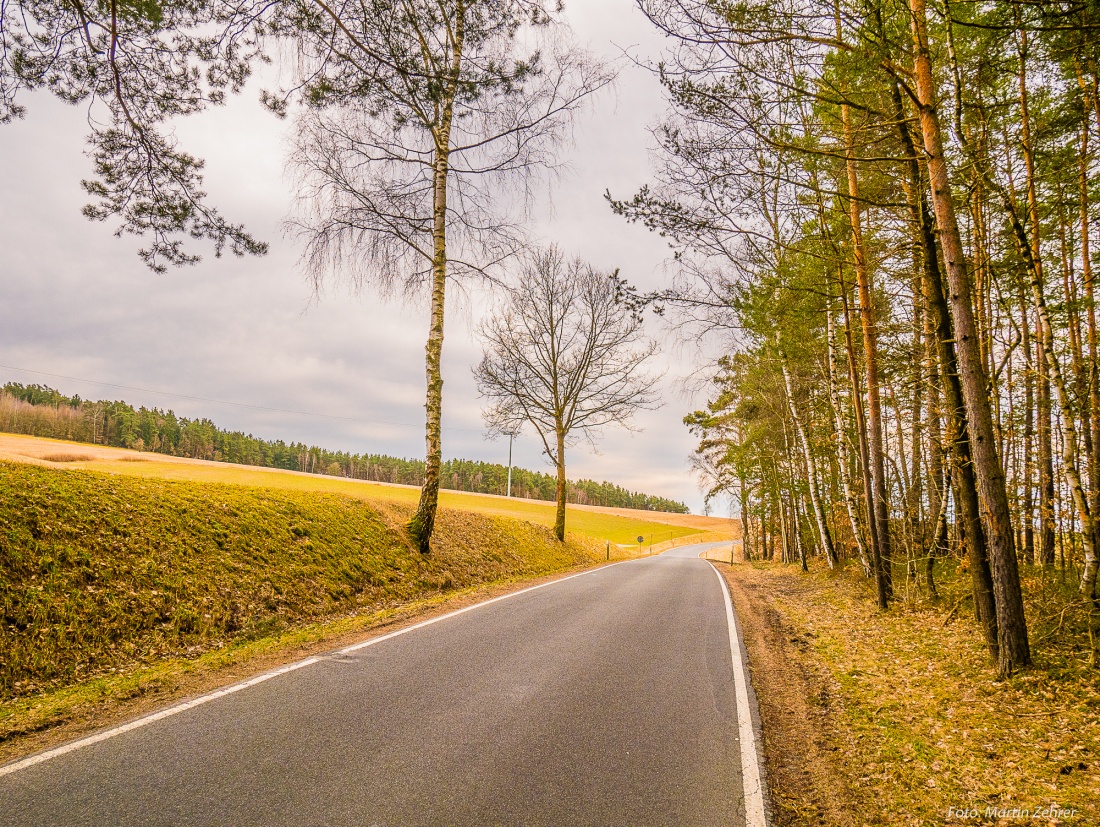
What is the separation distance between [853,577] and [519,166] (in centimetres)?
1382

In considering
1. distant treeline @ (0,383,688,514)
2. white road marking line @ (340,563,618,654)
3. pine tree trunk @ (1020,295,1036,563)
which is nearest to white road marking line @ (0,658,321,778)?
white road marking line @ (340,563,618,654)

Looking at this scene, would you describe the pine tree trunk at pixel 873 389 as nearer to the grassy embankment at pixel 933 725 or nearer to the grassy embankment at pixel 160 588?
the grassy embankment at pixel 933 725

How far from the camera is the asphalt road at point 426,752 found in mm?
2885

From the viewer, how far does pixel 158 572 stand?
6.65 meters

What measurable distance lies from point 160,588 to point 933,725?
8761 millimetres

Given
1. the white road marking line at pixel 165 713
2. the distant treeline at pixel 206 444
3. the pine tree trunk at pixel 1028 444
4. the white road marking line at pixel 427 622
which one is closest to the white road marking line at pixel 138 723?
the white road marking line at pixel 165 713

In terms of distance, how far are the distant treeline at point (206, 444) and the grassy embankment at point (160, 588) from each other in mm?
80877

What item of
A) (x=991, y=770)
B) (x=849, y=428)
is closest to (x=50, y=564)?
(x=991, y=770)

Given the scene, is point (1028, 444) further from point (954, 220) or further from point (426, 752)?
point (426, 752)

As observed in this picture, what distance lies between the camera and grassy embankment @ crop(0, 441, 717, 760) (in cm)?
473

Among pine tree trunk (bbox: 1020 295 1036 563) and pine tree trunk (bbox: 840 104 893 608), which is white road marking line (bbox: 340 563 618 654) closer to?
pine tree trunk (bbox: 840 104 893 608)

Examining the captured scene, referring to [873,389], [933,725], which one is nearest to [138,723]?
[933,725]

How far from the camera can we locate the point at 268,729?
12.6ft

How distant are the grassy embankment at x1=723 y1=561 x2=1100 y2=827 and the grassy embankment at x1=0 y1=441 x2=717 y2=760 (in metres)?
5.47
